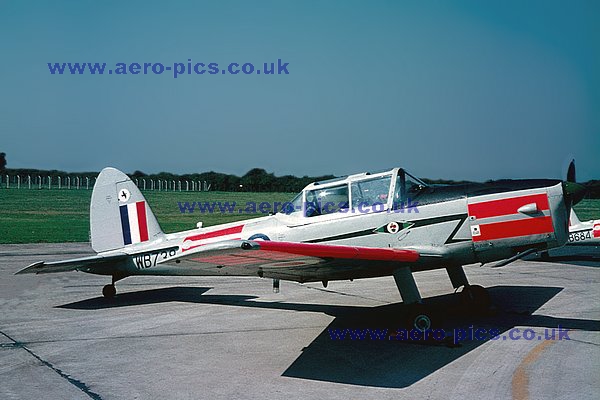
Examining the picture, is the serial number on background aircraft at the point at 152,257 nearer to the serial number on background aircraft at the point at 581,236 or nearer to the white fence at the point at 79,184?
the serial number on background aircraft at the point at 581,236

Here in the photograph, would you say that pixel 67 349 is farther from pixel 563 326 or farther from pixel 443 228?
pixel 563 326

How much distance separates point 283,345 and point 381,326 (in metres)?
1.69

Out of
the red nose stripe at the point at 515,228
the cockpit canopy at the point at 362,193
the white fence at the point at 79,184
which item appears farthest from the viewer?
the white fence at the point at 79,184

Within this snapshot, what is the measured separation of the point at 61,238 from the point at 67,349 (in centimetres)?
1845

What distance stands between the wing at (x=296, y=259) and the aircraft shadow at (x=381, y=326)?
0.85 m

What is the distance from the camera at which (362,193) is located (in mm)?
8148

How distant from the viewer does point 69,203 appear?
4241 cm

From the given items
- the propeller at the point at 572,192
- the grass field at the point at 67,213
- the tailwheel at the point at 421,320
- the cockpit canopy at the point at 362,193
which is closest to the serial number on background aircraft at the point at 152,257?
the cockpit canopy at the point at 362,193

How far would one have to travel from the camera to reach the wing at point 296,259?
5422 mm

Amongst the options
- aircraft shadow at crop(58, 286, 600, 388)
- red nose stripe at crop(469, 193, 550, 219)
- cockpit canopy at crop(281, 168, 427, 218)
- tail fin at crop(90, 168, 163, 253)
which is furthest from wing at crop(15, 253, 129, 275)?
red nose stripe at crop(469, 193, 550, 219)

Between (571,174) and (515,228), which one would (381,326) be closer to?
(515,228)

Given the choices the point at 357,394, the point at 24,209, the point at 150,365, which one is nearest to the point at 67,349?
the point at 150,365

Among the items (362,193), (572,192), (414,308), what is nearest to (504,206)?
(572,192)

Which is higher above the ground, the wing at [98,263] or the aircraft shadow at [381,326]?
the wing at [98,263]
